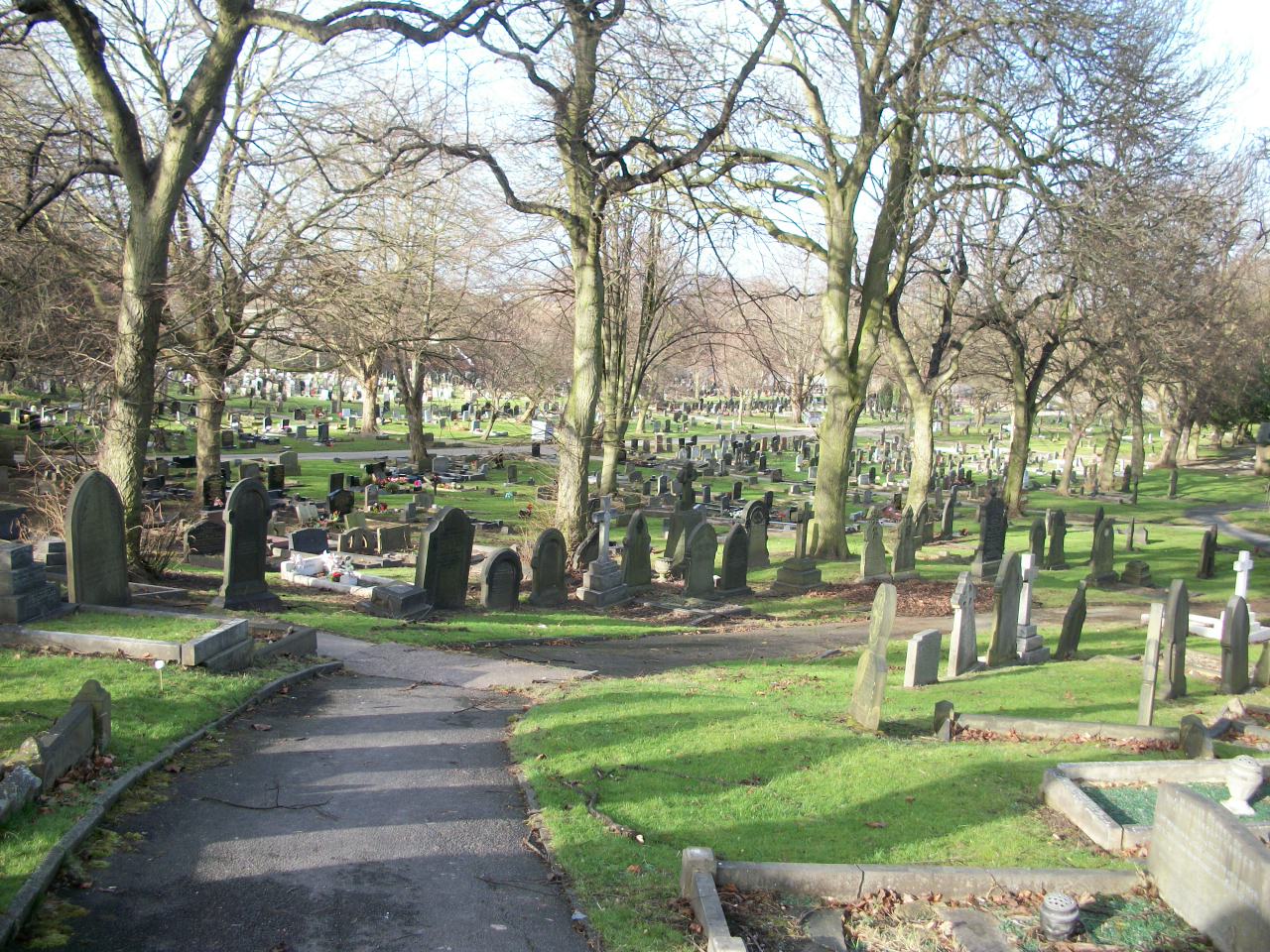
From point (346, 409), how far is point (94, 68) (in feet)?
176

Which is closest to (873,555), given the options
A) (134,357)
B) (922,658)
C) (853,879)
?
(922,658)

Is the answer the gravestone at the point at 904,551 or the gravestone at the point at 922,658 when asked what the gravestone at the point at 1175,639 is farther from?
the gravestone at the point at 904,551

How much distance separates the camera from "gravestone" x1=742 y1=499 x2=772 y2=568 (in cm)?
2056

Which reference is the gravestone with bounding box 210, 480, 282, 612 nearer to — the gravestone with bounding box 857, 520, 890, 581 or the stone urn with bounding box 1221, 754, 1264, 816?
the stone urn with bounding box 1221, 754, 1264, 816

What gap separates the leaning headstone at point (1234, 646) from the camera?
414 inches

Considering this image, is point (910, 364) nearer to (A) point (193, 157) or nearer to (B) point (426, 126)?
(B) point (426, 126)

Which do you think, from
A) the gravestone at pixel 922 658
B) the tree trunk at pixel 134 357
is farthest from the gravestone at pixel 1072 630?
the tree trunk at pixel 134 357

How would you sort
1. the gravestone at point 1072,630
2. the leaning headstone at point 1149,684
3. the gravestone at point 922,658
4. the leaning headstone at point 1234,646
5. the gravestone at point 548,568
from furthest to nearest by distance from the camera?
the gravestone at point 548,568 → the gravestone at point 1072,630 → the gravestone at point 922,658 → the leaning headstone at point 1234,646 → the leaning headstone at point 1149,684

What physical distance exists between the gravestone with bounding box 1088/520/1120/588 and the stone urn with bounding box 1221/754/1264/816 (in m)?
14.3

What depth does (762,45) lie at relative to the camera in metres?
16.5

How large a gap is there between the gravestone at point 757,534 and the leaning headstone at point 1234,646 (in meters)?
10.6

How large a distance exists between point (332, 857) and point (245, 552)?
7.43 meters

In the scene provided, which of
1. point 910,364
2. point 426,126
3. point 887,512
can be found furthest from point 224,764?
point 887,512

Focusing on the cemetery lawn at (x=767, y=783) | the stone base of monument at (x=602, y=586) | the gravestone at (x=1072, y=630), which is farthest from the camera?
the stone base of monument at (x=602, y=586)
